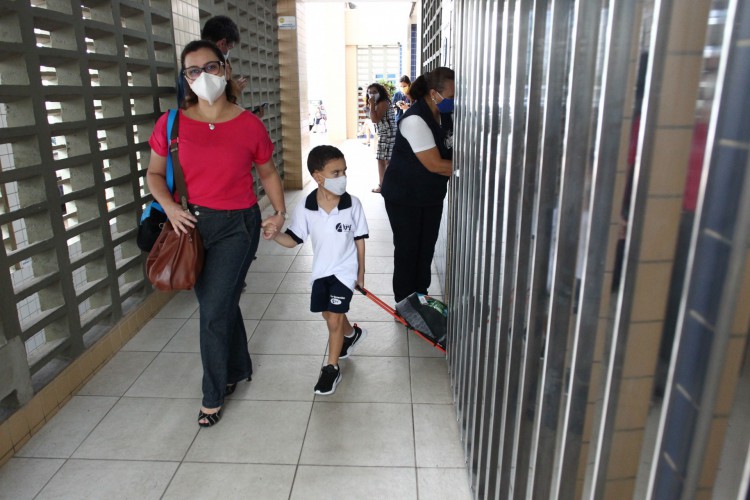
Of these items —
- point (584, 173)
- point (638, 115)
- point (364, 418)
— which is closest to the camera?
point (638, 115)

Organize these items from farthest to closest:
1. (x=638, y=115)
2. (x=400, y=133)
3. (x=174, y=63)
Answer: (x=174, y=63) < (x=400, y=133) < (x=638, y=115)

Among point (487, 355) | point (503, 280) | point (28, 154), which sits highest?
point (28, 154)

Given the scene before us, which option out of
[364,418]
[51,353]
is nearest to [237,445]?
[364,418]

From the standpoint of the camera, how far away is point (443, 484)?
2.11 meters

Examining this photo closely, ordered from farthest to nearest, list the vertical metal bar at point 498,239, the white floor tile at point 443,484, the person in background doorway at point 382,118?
the person in background doorway at point 382,118, the white floor tile at point 443,484, the vertical metal bar at point 498,239

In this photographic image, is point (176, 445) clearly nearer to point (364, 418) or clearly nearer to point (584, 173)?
point (364, 418)

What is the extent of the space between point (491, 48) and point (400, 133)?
1.41 meters

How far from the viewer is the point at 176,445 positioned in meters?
2.34

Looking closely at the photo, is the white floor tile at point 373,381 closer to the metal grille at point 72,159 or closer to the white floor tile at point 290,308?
the white floor tile at point 290,308

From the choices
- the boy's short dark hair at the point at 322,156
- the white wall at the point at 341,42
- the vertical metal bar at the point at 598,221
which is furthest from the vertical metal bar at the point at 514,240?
the white wall at the point at 341,42

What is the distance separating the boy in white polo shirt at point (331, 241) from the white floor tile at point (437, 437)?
0.49 metres

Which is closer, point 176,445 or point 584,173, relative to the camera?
point 584,173

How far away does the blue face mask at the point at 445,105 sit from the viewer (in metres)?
3.06

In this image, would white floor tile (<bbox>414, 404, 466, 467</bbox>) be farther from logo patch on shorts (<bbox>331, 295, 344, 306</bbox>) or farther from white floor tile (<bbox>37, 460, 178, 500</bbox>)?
white floor tile (<bbox>37, 460, 178, 500</bbox>)
